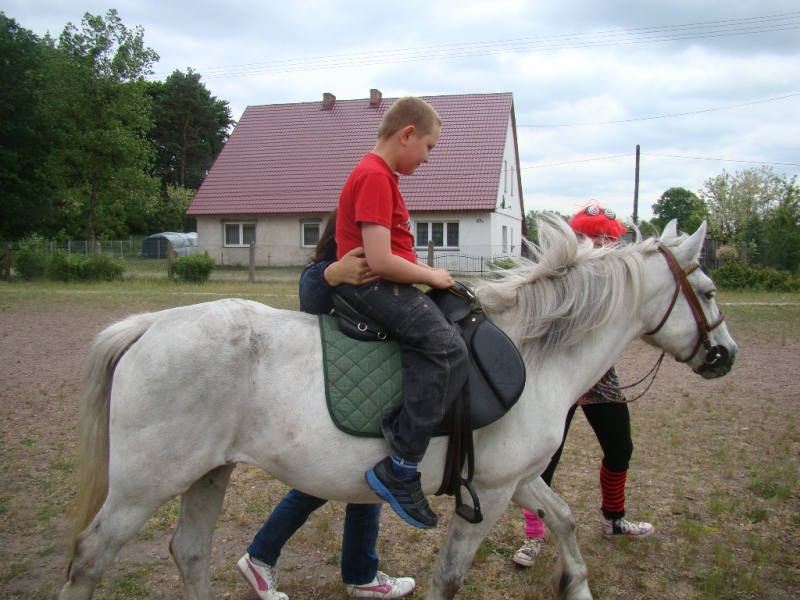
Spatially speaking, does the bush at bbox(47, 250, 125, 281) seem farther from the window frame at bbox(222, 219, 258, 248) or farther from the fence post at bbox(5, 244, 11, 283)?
the window frame at bbox(222, 219, 258, 248)

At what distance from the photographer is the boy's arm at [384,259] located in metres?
2.63

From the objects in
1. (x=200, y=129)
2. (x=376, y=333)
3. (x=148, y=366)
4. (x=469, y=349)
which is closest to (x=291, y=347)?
(x=376, y=333)

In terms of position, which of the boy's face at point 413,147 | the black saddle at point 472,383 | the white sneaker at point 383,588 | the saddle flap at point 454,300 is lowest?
the white sneaker at point 383,588

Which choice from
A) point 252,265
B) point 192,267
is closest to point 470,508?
point 192,267

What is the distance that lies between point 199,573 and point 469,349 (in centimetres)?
177

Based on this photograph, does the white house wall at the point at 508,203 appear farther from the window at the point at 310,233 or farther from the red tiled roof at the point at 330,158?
the window at the point at 310,233

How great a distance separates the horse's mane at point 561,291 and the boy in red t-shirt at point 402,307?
1.57 feet

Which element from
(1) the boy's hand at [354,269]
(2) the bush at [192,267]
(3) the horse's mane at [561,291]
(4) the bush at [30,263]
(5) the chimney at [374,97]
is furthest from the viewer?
(5) the chimney at [374,97]

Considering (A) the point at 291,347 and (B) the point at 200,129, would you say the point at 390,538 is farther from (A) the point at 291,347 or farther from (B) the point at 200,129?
(B) the point at 200,129

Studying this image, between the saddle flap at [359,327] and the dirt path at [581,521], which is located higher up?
the saddle flap at [359,327]

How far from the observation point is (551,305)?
3.09 metres

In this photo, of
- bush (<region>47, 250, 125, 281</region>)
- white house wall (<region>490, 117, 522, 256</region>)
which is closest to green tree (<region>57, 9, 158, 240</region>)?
bush (<region>47, 250, 125, 281</region>)

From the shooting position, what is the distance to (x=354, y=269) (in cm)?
274

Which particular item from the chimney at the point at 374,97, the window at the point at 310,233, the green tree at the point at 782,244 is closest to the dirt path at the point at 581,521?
the green tree at the point at 782,244
